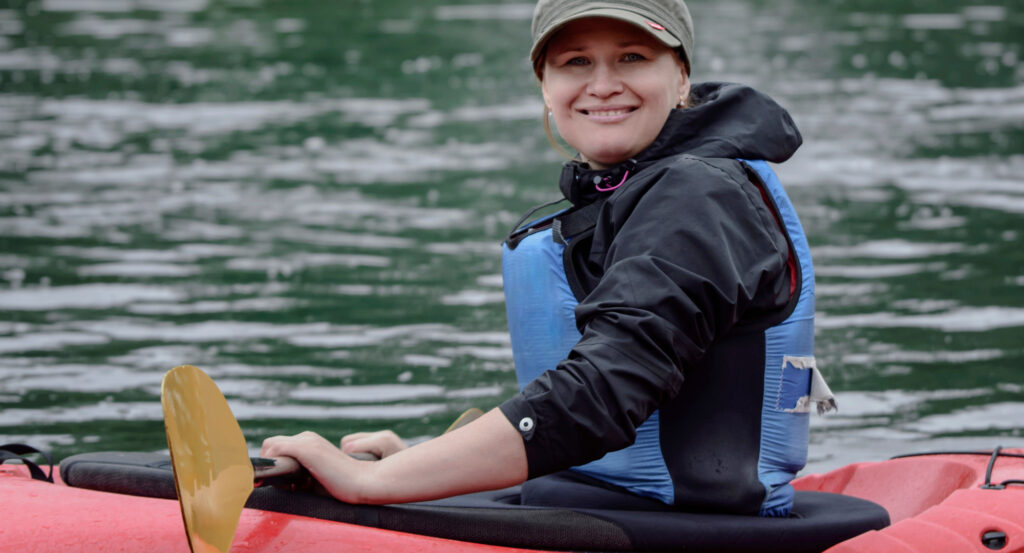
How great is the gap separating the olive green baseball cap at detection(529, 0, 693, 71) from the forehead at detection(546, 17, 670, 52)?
31 millimetres

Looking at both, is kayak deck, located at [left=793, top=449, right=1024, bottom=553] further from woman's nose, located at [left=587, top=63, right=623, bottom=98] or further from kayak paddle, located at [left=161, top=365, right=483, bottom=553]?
kayak paddle, located at [left=161, top=365, right=483, bottom=553]

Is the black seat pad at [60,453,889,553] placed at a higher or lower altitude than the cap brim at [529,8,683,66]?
lower

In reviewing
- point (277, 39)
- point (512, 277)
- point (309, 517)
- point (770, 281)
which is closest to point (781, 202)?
point (770, 281)

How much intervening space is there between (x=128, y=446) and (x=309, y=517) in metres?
2.50

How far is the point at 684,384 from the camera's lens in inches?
94.0

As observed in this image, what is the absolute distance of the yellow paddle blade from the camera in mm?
2100

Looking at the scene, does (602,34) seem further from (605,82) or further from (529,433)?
(529,433)

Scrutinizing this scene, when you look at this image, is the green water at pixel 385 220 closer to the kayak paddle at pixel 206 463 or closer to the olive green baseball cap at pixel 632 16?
the olive green baseball cap at pixel 632 16

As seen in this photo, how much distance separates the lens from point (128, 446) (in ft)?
15.4

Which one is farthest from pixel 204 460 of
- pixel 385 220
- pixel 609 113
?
pixel 385 220

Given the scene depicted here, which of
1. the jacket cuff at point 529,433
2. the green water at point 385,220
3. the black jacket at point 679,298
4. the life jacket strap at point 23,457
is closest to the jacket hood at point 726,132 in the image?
the black jacket at point 679,298

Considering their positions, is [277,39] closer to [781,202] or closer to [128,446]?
[128,446]

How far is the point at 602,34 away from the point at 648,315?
576 mm

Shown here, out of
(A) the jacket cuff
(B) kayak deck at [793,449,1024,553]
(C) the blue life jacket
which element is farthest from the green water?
(A) the jacket cuff
